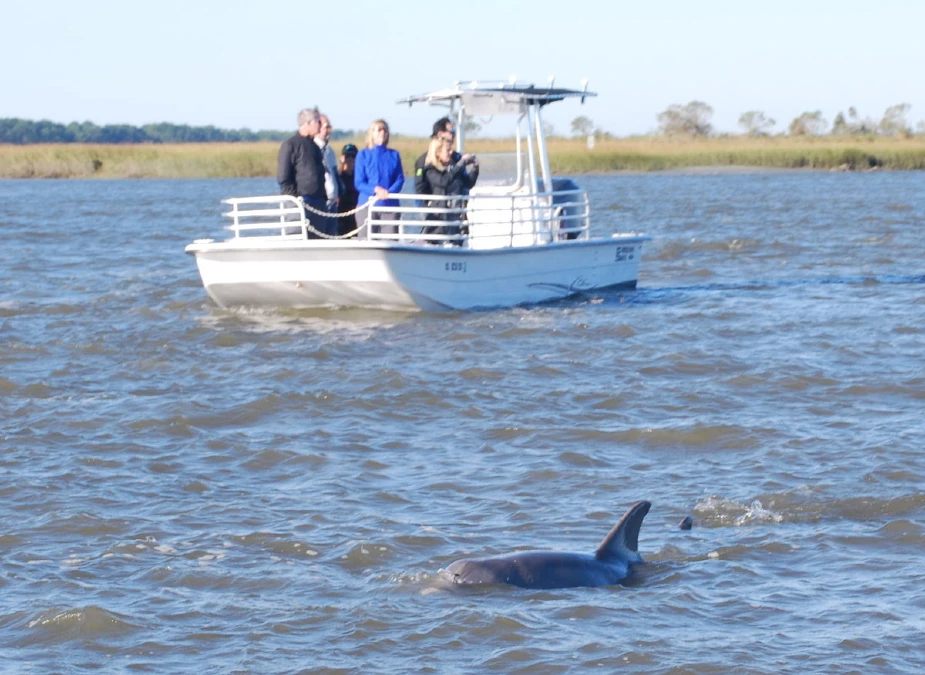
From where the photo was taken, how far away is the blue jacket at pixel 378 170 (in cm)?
1423

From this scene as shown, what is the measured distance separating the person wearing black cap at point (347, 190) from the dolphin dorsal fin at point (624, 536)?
872cm

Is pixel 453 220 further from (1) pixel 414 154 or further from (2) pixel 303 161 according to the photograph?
(1) pixel 414 154

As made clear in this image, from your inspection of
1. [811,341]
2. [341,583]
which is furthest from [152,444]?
[811,341]

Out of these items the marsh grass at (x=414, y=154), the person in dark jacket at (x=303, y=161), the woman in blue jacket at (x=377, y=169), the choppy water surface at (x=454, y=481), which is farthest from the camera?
the marsh grass at (x=414, y=154)

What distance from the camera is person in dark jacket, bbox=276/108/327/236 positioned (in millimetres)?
13852

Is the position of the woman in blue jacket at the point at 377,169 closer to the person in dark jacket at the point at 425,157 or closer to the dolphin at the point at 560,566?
the person in dark jacket at the point at 425,157

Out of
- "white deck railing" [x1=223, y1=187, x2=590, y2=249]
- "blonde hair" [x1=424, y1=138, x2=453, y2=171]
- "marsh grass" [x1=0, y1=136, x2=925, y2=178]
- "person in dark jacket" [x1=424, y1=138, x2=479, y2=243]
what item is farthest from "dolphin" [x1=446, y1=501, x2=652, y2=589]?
"marsh grass" [x1=0, y1=136, x2=925, y2=178]

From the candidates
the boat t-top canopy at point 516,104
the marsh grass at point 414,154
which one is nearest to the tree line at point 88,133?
the marsh grass at point 414,154

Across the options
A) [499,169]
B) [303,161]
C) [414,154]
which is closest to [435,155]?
[303,161]

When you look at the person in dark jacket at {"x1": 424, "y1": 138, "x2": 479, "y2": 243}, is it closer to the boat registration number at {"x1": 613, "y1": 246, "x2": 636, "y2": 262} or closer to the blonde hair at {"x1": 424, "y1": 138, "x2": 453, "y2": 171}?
the blonde hair at {"x1": 424, "y1": 138, "x2": 453, "y2": 171}

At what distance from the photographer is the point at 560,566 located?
652 centimetres

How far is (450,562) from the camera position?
6.95 metres

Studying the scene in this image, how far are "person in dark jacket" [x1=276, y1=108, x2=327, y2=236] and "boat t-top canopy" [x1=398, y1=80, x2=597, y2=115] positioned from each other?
9.59 feet

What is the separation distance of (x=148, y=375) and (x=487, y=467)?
4.37 metres
